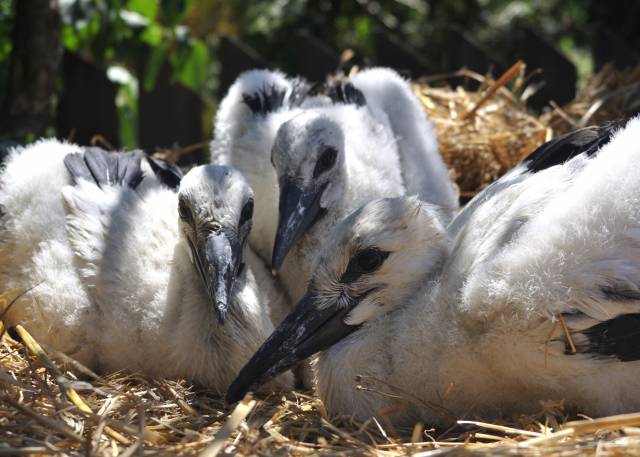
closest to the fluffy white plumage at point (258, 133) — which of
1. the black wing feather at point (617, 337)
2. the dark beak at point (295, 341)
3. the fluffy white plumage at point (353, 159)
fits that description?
the fluffy white plumage at point (353, 159)

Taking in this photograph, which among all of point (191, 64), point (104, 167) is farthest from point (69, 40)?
point (104, 167)

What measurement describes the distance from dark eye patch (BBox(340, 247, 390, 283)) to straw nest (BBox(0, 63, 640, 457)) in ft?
1.31

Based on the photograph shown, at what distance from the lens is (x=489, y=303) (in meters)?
2.70

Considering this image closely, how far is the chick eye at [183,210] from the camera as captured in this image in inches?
129

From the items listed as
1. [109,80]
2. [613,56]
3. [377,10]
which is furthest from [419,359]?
[377,10]

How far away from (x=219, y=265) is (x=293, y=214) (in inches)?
18.3

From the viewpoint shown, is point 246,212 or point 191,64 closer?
point 246,212

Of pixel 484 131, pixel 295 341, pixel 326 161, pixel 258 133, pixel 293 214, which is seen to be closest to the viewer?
pixel 295 341

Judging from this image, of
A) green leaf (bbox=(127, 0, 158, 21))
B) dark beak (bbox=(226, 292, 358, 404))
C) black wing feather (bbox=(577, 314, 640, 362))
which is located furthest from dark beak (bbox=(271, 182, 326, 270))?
green leaf (bbox=(127, 0, 158, 21))

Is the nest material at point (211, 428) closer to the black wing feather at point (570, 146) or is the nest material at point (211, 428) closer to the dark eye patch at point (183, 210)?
the dark eye patch at point (183, 210)

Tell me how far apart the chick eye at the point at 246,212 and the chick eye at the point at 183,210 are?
181mm

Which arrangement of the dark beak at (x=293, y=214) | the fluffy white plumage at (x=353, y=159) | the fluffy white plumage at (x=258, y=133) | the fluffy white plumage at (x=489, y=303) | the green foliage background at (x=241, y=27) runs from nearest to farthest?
1. the fluffy white plumage at (x=489, y=303)
2. the dark beak at (x=293, y=214)
3. the fluffy white plumage at (x=353, y=159)
4. the fluffy white plumage at (x=258, y=133)
5. the green foliage background at (x=241, y=27)

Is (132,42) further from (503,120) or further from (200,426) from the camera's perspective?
(200,426)

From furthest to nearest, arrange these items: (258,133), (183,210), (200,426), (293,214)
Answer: (258,133) < (293,214) < (183,210) < (200,426)
